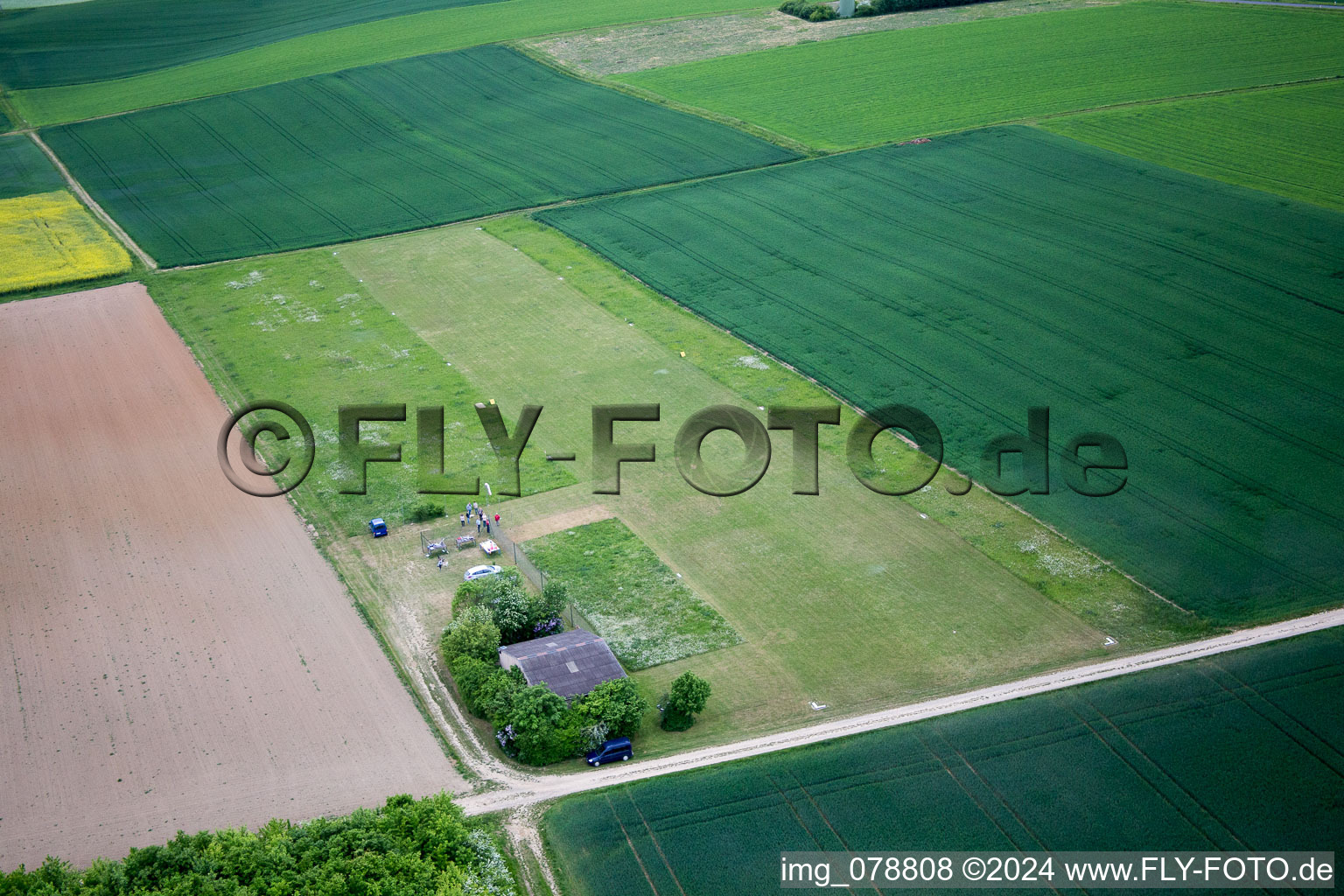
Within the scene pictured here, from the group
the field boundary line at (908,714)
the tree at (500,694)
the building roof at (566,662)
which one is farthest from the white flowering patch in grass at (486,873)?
the building roof at (566,662)

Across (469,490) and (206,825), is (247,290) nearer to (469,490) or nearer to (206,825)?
(469,490)

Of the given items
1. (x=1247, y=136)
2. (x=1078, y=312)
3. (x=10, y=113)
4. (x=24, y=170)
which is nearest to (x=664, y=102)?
(x=1247, y=136)

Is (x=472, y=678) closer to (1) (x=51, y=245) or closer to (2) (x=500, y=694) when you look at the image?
(2) (x=500, y=694)

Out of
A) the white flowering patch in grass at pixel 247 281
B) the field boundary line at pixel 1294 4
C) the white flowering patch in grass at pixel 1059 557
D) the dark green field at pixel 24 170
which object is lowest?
the white flowering patch in grass at pixel 1059 557

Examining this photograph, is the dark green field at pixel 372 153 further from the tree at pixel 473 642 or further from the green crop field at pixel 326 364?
the tree at pixel 473 642

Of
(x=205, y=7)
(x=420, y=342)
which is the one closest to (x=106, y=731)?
(x=420, y=342)

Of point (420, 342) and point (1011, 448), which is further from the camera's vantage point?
point (420, 342)
